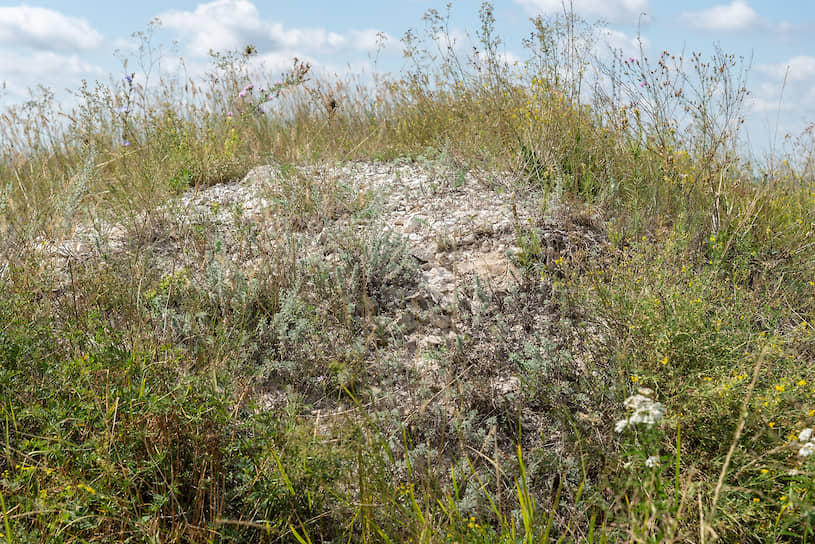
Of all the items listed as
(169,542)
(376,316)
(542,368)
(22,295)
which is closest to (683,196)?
(542,368)

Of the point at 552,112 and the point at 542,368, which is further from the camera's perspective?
the point at 552,112

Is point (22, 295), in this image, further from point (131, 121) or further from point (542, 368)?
point (131, 121)

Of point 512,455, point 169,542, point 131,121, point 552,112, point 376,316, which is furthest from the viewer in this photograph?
point 131,121

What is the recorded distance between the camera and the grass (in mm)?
1954

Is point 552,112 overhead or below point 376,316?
overhead

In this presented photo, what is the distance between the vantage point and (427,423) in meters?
2.60

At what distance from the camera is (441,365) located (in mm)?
2795

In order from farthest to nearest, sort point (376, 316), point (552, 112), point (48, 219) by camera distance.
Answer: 1. point (552, 112)
2. point (48, 219)
3. point (376, 316)

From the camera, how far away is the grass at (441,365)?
195 centimetres

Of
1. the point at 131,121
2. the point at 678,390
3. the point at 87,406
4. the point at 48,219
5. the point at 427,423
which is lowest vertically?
the point at 427,423

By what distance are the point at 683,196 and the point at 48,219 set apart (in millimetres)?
4442

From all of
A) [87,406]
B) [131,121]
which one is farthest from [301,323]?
[131,121]

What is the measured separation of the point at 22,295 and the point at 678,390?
297cm

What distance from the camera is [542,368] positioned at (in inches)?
106
